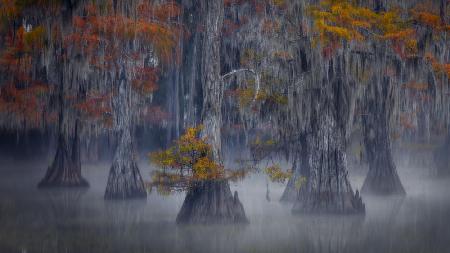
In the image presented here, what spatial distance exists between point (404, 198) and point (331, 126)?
485 centimetres

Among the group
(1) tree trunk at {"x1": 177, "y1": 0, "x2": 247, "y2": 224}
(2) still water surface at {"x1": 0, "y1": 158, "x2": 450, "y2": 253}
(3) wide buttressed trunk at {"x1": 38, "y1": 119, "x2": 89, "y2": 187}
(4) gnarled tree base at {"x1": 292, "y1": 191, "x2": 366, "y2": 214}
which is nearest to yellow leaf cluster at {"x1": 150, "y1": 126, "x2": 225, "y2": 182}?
(1) tree trunk at {"x1": 177, "y1": 0, "x2": 247, "y2": 224}

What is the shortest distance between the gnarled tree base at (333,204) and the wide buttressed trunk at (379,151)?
13.7 ft

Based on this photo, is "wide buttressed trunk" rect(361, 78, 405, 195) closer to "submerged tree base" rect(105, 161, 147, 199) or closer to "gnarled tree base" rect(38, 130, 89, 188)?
"submerged tree base" rect(105, 161, 147, 199)

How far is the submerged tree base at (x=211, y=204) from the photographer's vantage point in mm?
13914

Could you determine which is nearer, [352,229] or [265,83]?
[352,229]

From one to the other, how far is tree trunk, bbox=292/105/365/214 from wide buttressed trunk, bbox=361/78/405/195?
3640mm

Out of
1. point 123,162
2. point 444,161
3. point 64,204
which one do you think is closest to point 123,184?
point 123,162

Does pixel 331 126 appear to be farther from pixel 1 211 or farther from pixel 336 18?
pixel 1 211

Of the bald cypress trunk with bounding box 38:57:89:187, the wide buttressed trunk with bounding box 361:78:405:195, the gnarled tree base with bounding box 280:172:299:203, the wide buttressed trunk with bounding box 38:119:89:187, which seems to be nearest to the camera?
the gnarled tree base with bounding box 280:172:299:203

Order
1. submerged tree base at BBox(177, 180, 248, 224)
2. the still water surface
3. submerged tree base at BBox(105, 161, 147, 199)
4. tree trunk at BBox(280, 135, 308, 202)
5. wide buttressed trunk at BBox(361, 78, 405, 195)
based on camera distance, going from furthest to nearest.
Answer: wide buttressed trunk at BBox(361, 78, 405, 195) < submerged tree base at BBox(105, 161, 147, 199) < tree trunk at BBox(280, 135, 308, 202) < submerged tree base at BBox(177, 180, 248, 224) < the still water surface

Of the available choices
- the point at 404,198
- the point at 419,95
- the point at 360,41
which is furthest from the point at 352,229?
the point at 419,95

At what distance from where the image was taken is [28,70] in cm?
2088

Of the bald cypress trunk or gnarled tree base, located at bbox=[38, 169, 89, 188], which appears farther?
gnarled tree base, located at bbox=[38, 169, 89, 188]

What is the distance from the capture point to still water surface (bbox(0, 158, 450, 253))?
39.0 ft
